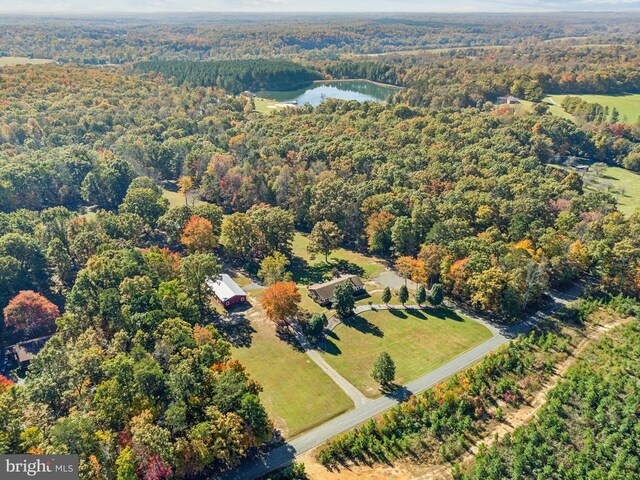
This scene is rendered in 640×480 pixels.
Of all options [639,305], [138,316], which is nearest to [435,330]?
[639,305]

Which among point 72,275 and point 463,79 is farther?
point 463,79

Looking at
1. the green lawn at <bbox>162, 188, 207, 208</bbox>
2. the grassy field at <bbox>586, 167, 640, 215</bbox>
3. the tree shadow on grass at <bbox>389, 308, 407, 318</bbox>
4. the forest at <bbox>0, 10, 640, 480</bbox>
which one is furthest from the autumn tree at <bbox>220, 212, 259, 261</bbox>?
the grassy field at <bbox>586, 167, 640, 215</bbox>

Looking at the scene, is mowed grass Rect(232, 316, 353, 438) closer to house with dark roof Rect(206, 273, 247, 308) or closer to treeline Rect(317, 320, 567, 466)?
treeline Rect(317, 320, 567, 466)

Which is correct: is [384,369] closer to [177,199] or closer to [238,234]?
[238,234]

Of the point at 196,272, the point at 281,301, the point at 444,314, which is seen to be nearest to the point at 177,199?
the point at 196,272

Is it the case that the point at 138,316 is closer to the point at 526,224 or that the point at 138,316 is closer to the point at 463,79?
the point at 526,224
